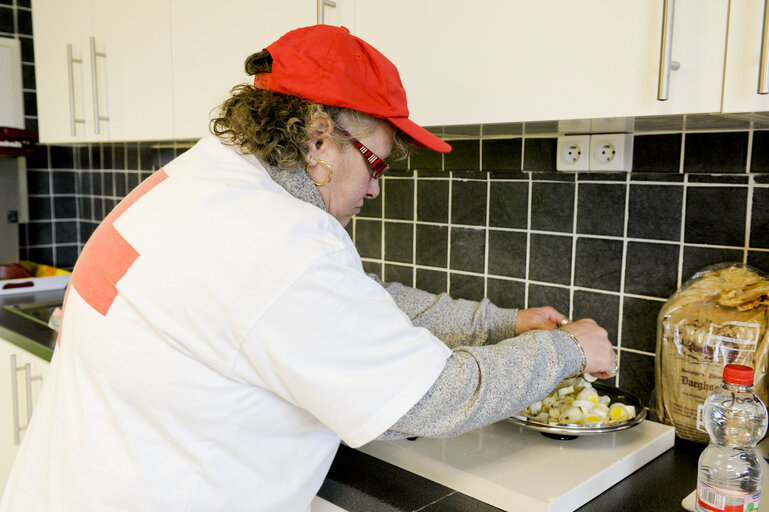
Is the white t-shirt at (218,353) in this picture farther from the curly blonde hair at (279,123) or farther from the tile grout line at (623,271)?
the tile grout line at (623,271)

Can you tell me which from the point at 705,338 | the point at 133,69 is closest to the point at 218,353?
the point at 705,338

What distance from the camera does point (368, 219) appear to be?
1814 mm

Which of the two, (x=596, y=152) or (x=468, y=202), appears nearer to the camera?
(x=596, y=152)

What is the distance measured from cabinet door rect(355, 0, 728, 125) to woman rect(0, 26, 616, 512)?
0.48 ft

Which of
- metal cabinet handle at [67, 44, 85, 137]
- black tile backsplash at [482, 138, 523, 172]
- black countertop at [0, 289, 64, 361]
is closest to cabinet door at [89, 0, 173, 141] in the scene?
metal cabinet handle at [67, 44, 85, 137]

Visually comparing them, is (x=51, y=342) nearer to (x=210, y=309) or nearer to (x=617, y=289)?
(x=210, y=309)

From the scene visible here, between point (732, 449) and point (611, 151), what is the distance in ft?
1.99

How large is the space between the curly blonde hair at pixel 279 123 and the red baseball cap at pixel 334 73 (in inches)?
0.7

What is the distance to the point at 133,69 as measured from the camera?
5.72 feet

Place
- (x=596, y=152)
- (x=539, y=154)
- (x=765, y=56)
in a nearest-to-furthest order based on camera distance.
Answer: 1. (x=765, y=56)
2. (x=596, y=152)
3. (x=539, y=154)

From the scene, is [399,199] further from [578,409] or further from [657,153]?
[578,409]

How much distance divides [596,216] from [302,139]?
2.32 ft

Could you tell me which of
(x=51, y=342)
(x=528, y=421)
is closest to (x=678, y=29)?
(x=528, y=421)

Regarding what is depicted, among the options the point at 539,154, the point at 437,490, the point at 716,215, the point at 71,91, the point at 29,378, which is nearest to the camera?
the point at 437,490
